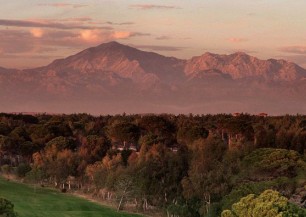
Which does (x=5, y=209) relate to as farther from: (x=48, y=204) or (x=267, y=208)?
(x=48, y=204)

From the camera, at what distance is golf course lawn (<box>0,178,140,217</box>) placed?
292 ft

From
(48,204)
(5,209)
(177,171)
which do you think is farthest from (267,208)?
(48,204)

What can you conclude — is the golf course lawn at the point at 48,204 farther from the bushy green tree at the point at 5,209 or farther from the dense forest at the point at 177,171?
the bushy green tree at the point at 5,209

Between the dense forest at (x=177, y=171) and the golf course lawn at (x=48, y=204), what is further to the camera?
the golf course lawn at (x=48, y=204)

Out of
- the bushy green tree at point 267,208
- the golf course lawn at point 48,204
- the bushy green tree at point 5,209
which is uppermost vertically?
the bushy green tree at point 267,208

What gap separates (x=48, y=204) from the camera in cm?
9775

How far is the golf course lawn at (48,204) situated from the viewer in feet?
292

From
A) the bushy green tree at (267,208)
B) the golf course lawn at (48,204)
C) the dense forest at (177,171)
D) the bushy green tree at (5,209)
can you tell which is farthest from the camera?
the golf course lawn at (48,204)

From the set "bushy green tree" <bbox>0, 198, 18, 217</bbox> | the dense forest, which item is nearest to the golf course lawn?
the dense forest

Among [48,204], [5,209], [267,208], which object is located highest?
[267,208]

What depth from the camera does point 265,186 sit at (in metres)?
82.6

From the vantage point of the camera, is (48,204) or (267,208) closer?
(267,208)

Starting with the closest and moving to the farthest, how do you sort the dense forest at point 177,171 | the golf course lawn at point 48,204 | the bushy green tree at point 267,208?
the bushy green tree at point 267,208, the dense forest at point 177,171, the golf course lawn at point 48,204

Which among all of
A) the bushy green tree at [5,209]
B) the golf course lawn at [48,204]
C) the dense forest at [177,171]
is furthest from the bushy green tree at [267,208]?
the golf course lawn at [48,204]
